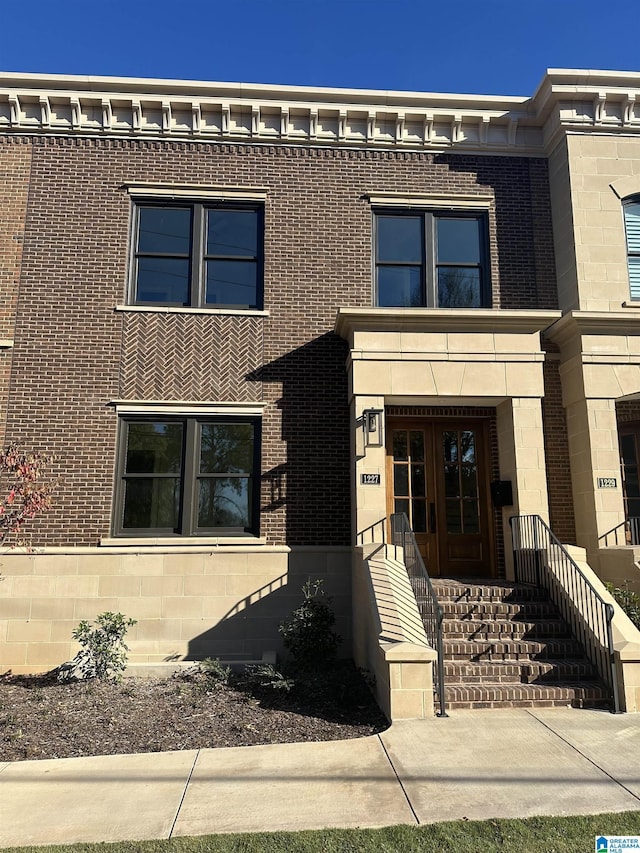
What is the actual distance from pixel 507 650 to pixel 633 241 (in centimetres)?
771

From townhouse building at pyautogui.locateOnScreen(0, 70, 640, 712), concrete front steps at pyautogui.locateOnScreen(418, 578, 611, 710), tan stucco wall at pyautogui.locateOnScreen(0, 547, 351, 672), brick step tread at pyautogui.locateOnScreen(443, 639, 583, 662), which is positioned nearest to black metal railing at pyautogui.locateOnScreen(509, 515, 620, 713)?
concrete front steps at pyautogui.locateOnScreen(418, 578, 611, 710)

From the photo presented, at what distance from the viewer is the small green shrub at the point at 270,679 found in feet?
25.0

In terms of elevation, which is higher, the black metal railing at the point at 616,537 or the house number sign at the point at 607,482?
the house number sign at the point at 607,482

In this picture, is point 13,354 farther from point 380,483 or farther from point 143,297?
point 380,483

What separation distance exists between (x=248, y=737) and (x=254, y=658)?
3.50 metres

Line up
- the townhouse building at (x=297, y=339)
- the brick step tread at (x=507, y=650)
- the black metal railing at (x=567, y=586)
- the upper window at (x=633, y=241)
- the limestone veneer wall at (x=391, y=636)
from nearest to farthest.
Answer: the limestone veneer wall at (x=391, y=636), the black metal railing at (x=567, y=586), the brick step tread at (x=507, y=650), the townhouse building at (x=297, y=339), the upper window at (x=633, y=241)

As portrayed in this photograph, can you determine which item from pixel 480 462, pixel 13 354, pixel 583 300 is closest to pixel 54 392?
pixel 13 354

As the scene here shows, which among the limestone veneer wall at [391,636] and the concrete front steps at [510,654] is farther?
Result: the concrete front steps at [510,654]

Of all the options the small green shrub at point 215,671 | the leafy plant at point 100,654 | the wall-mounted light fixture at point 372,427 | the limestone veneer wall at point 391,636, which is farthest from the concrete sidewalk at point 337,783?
the wall-mounted light fixture at point 372,427

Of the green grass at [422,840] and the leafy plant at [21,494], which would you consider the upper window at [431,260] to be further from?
the green grass at [422,840]

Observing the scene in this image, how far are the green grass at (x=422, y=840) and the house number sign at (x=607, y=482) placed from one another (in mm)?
6484

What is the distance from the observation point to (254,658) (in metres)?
9.77

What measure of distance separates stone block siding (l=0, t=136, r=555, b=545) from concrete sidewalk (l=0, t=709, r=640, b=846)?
4.68m

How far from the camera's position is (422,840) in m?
4.04
